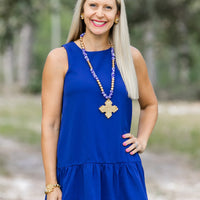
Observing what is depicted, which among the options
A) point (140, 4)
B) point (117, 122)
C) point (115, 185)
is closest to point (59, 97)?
point (117, 122)

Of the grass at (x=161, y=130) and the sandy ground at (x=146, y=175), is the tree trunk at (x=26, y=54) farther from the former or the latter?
the sandy ground at (x=146, y=175)

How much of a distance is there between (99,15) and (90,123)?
2.04ft

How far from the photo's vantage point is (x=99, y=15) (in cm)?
272

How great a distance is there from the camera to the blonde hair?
8.90 ft

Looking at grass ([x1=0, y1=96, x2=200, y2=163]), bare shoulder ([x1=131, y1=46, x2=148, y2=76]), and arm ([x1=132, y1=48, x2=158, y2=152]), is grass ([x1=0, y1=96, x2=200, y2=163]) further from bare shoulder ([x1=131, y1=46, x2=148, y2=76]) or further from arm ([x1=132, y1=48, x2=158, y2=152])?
bare shoulder ([x1=131, y1=46, x2=148, y2=76])

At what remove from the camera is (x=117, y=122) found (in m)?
2.68

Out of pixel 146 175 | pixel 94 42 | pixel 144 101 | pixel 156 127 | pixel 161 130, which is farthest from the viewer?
pixel 156 127

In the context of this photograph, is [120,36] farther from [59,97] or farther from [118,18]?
[59,97]

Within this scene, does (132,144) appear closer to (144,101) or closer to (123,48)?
(144,101)

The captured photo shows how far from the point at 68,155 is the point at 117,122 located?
33cm

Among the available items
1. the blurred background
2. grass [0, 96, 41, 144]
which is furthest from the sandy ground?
grass [0, 96, 41, 144]

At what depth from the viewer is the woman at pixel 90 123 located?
8.56 feet

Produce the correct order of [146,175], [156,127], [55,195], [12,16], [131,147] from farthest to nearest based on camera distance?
1. [156,127]
2. [146,175]
3. [12,16]
4. [131,147]
5. [55,195]

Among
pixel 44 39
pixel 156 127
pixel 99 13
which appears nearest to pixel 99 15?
pixel 99 13
